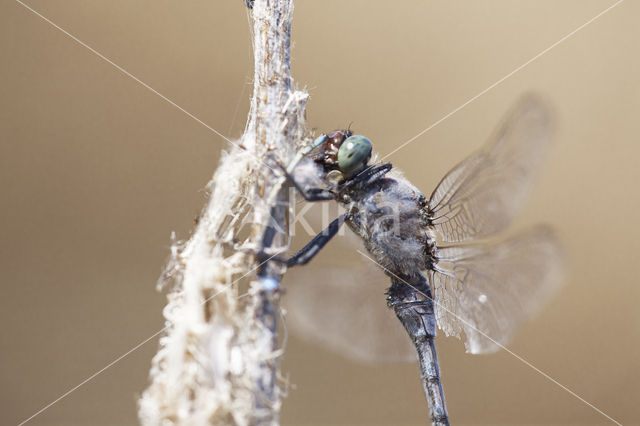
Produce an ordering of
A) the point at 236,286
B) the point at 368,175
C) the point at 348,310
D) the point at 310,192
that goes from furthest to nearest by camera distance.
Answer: the point at 348,310, the point at 368,175, the point at 310,192, the point at 236,286

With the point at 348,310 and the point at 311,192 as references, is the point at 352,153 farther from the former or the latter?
the point at 348,310

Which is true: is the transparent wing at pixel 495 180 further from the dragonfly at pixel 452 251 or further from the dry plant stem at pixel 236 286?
the dry plant stem at pixel 236 286

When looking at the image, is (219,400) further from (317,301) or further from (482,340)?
(482,340)

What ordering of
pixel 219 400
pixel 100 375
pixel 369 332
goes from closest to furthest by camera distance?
1. pixel 219 400
2. pixel 369 332
3. pixel 100 375

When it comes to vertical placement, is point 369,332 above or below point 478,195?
below

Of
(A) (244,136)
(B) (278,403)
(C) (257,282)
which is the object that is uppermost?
(A) (244,136)

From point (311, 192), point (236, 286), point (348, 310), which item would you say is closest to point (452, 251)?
point (348, 310)

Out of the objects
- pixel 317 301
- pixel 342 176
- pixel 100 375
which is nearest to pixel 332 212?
pixel 342 176
